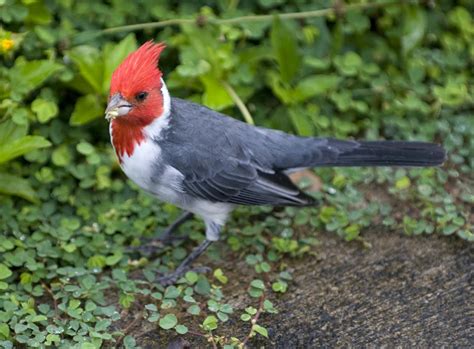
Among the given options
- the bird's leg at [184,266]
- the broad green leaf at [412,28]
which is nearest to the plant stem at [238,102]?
the bird's leg at [184,266]

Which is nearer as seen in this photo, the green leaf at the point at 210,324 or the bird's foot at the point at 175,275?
the green leaf at the point at 210,324

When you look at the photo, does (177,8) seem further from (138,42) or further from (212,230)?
(212,230)

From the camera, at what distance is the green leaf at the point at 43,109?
14.7 feet

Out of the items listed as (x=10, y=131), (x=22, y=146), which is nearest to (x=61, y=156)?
(x=10, y=131)

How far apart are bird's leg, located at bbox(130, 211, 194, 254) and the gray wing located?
467mm

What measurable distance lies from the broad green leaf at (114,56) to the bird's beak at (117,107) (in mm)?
904

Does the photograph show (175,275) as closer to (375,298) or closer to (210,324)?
(210,324)

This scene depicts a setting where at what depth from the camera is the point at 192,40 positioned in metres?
4.84

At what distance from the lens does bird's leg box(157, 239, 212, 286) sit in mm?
4066

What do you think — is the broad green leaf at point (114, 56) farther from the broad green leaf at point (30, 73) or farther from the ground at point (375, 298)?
the ground at point (375, 298)

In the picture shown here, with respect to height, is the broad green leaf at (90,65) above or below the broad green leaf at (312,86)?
above

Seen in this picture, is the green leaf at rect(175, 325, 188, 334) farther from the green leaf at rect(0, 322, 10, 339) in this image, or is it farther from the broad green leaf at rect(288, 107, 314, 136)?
the broad green leaf at rect(288, 107, 314, 136)

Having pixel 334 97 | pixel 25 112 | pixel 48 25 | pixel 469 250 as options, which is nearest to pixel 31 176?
pixel 25 112

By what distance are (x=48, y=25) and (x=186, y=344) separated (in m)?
2.34
